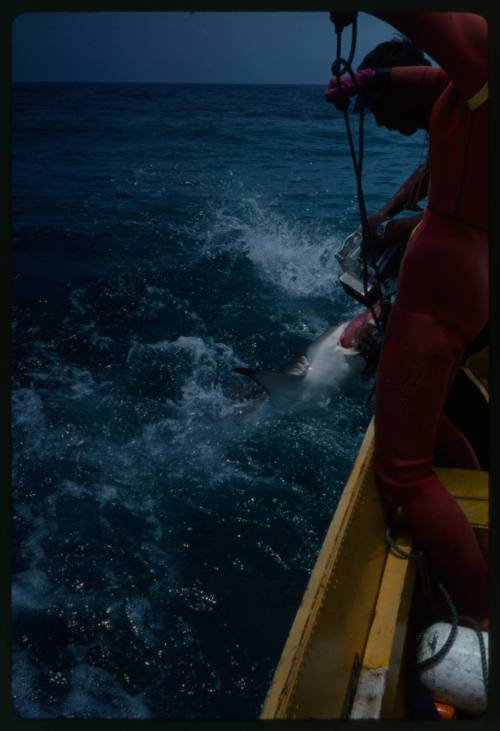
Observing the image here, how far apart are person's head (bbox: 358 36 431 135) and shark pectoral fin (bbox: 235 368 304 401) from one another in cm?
219

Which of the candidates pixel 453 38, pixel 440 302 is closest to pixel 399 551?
pixel 440 302

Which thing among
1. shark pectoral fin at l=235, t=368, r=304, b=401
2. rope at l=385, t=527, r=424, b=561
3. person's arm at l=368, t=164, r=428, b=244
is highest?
person's arm at l=368, t=164, r=428, b=244

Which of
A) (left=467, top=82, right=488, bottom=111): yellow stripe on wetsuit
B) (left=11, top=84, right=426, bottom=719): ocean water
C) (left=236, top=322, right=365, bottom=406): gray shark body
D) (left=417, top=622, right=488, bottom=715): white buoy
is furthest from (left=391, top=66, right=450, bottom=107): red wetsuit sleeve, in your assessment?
(left=236, top=322, right=365, bottom=406): gray shark body

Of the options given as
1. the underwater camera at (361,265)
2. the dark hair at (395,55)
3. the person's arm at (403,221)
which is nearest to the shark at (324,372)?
the underwater camera at (361,265)

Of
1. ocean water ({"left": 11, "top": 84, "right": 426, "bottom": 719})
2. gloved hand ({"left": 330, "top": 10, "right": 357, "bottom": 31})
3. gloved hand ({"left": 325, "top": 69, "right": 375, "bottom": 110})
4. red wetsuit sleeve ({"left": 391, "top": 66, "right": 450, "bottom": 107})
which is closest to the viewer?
gloved hand ({"left": 330, "top": 10, "right": 357, "bottom": 31})

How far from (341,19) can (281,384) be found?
3453 mm

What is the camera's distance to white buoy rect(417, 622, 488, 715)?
6.12ft

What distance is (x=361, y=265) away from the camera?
3447 millimetres

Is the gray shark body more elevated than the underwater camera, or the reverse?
the underwater camera

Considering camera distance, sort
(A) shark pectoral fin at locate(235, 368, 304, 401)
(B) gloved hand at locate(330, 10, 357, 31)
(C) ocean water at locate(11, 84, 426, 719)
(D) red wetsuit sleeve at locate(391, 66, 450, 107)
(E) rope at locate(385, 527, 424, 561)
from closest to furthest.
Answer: (B) gloved hand at locate(330, 10, 357, 31) → (E) rope at locate(385, 527, 424, 561) → (D) red wetsuit sleeve at locate(391, 66, 450, 107) → (C) ocean water at locate(11, 84, 426, 719) → (A) shark pectoral fin at locate(235, 368, 304, 401)

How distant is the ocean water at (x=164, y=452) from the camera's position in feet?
9.71

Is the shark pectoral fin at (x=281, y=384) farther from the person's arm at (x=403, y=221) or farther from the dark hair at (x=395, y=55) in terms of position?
the dark hair at (x=395, y=55)

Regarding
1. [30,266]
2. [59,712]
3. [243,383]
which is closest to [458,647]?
[59,712]

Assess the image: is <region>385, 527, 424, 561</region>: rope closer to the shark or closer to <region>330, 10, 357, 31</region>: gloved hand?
<region>330, 10, 357, 31</region>: gloved hand
